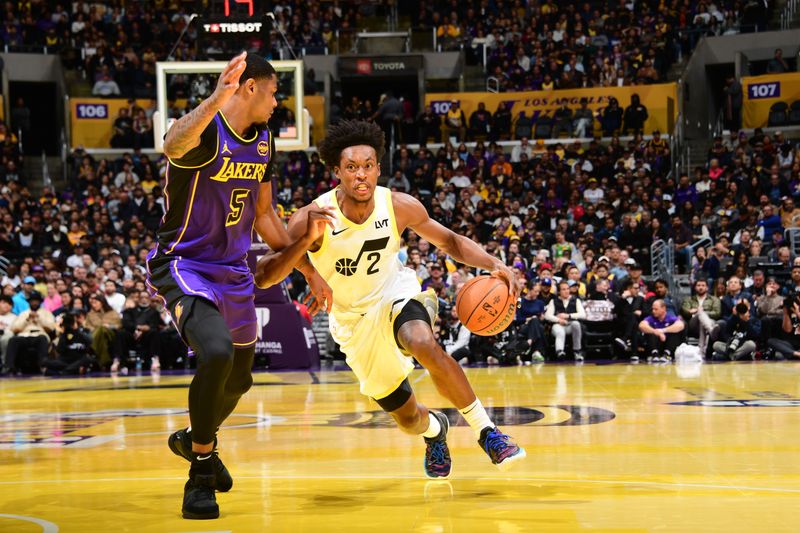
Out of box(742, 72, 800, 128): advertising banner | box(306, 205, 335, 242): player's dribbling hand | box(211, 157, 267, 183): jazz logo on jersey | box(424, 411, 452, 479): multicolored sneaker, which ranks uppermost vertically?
box(742, 72, 800, 128): advertising banner

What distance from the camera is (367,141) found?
6.23m

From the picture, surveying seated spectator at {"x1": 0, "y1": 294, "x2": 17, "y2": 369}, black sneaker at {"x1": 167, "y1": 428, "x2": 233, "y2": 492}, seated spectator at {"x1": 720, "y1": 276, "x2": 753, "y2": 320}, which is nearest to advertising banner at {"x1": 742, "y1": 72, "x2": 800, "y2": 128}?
seated spectator at {"x1": 720, "y1": 276, "x2": 753, "y2": 320}

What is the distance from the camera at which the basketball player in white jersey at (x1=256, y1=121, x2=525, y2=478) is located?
6.09 meters

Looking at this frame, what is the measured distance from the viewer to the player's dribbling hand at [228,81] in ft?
16.0

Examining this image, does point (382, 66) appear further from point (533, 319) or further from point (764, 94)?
point (533, 319)

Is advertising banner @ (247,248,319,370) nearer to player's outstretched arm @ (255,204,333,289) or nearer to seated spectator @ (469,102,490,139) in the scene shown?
player's outstretched arm @ (255,204,333,289)

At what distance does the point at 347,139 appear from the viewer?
20.3 feet

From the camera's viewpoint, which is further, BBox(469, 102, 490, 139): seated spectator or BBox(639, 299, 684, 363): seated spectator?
BBox(469, 102, 490, 139): seated spectator

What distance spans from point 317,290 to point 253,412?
428cm

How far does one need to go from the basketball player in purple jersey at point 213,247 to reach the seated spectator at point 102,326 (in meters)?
11.1

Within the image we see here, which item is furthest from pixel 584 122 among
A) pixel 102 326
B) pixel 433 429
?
pixel 433 429

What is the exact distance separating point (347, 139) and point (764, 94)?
69.5 ft

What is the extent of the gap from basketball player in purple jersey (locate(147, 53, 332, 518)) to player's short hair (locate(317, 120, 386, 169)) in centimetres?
61

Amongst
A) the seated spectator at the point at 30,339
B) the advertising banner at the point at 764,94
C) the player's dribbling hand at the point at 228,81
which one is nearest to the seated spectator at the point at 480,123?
the advertising banner at the point at 764,94
